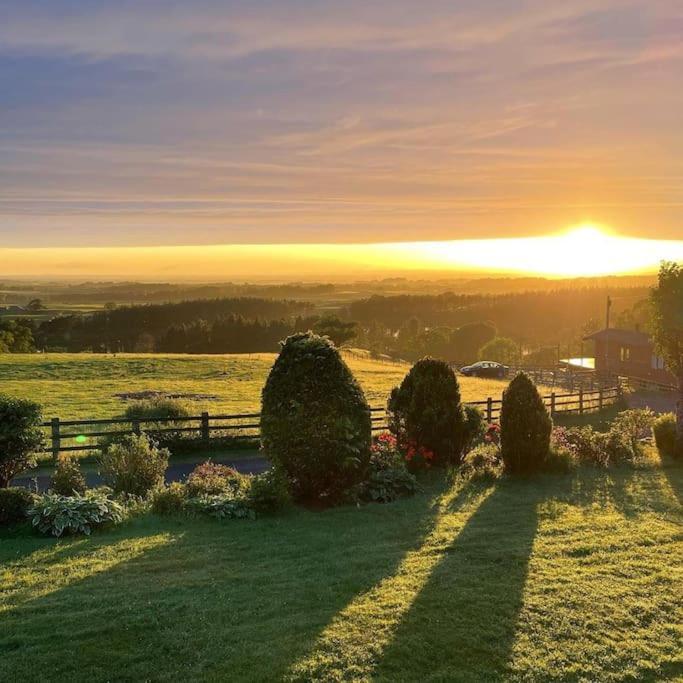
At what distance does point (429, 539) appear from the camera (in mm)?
8773

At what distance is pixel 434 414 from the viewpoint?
45.1 feet

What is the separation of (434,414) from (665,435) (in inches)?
266

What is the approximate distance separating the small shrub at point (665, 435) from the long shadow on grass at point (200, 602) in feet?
31.4

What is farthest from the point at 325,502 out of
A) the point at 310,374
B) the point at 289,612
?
the point at 289,612

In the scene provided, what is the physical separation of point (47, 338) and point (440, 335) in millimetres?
56763

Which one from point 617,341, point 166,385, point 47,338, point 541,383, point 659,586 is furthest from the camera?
point 47,338

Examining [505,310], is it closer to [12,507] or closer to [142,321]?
[142,321]

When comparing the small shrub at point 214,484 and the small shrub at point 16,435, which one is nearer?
the small shrub at point 214,484

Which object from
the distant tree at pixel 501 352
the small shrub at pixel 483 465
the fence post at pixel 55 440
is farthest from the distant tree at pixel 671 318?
the distant tree at pixel 501 352

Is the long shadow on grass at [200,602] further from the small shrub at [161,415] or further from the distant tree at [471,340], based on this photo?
the distant tree at [471,340]

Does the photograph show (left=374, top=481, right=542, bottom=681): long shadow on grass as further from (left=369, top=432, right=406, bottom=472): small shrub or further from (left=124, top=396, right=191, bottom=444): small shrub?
(left=124, top=396, right=191, bottom=444): small shrub

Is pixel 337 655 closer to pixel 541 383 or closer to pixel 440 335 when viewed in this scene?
pixel 541 383

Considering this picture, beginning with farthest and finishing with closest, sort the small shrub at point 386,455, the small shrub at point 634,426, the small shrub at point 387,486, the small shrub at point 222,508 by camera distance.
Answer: the small shrub at point 634,426
the small shrub at point 386,455
the small shrub at point 387,486
the small shrub at point 222,508

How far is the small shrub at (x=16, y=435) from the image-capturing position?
11.5 m
